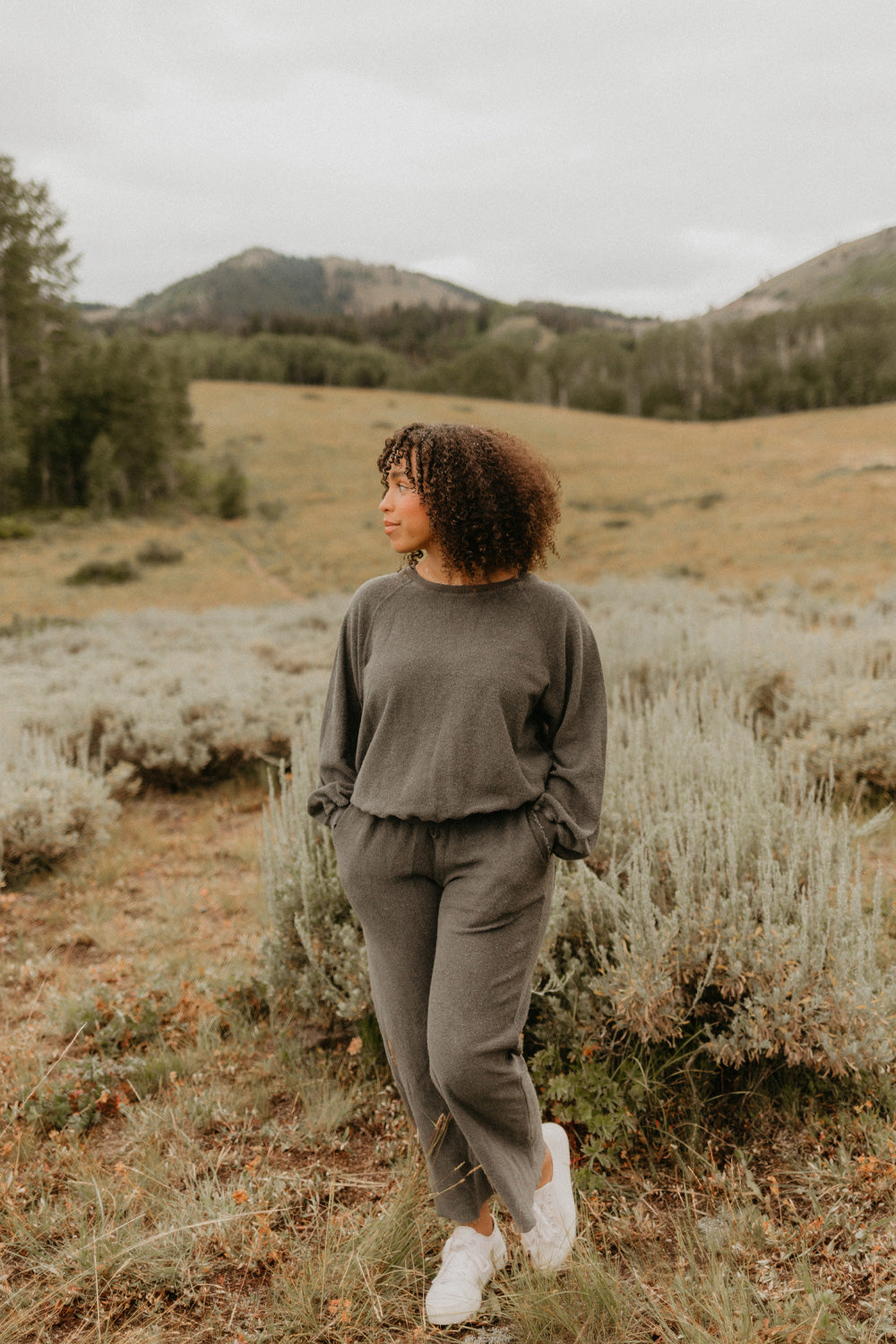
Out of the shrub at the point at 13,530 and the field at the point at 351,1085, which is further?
the shrub at the point at 13,530

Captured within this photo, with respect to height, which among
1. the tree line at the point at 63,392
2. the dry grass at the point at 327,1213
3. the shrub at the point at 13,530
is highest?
the tree line at the point at 63,392

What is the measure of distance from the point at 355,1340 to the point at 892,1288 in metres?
1.33

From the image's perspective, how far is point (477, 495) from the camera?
78.9 inches

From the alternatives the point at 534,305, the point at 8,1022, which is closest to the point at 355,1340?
the point at 8,1022

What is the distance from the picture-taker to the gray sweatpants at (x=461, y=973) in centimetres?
181

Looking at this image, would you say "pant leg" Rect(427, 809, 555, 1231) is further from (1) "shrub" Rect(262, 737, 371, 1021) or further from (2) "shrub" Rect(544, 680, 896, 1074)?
(1) "shrub" Rect(262, 737, 371, 1021)

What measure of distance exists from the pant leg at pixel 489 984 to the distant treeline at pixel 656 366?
65.2 m

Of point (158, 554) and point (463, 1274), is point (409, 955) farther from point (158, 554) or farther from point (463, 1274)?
point (158, 554)

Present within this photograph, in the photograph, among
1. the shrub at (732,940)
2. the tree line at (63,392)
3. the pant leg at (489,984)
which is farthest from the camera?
the tree line at (63,392)

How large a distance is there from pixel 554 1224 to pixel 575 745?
4.32 feet

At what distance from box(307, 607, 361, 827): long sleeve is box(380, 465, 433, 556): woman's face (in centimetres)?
26

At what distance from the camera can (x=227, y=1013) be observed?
3.22m

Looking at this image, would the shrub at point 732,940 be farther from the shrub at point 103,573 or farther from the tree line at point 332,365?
the tree line at point 332,365

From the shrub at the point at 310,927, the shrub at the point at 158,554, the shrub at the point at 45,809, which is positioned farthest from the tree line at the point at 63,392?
the shrub at the point at 310,927
